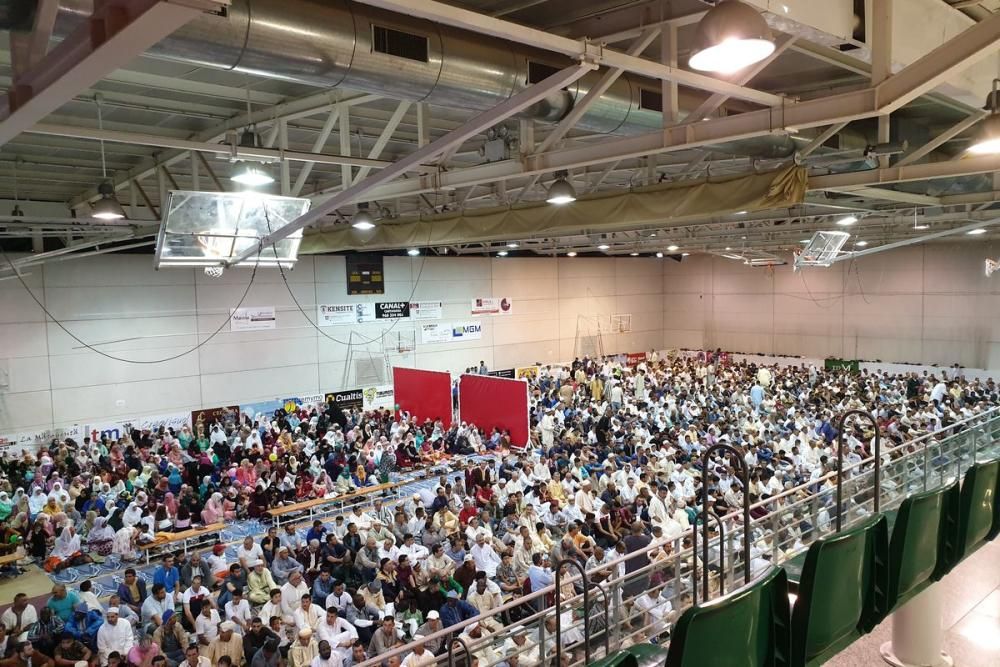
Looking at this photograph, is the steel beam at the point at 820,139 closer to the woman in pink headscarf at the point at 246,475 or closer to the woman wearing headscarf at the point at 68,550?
the woman in pink headscarf at the point at 246,475

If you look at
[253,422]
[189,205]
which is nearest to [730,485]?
Answer: [189,205]

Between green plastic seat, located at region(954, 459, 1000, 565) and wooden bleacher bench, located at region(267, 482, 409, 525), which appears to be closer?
green plastic seat, located at region(954, 459, 1000, 565)

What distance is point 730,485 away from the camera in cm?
1139

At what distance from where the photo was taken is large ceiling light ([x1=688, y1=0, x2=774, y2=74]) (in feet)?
8.53

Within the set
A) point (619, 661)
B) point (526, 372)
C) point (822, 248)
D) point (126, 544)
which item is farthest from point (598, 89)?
point (526, 372)

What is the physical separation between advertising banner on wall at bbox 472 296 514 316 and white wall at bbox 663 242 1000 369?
11446 mm

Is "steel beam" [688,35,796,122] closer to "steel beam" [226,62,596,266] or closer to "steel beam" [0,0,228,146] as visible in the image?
"steel beam" [226,62,596,266]

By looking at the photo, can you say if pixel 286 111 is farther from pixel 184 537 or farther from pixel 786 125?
pixel 184 537

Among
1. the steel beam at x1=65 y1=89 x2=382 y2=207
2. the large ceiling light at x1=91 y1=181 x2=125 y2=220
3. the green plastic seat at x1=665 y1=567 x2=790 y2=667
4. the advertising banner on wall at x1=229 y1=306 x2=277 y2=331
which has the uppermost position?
the steel beam at x1=65 y1=89 x2=382 y2=207

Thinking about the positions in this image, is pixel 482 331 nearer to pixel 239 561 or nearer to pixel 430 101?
pixel 239 561

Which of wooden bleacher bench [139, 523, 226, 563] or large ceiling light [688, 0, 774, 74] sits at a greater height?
large ceiling light [688, 0, 774, 74]

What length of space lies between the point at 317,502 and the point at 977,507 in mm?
9562

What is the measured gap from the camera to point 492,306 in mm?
25688

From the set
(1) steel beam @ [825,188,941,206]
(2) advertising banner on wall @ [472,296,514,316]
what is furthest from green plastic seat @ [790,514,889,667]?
(2) advertising banner on wall @ [472,296,514,316]
